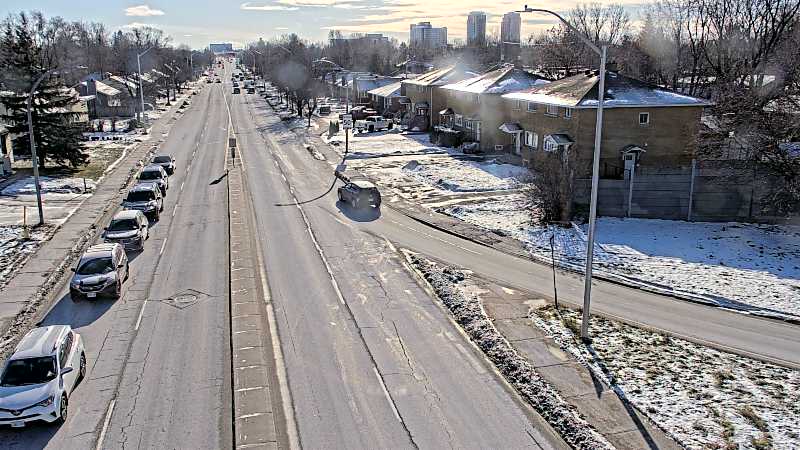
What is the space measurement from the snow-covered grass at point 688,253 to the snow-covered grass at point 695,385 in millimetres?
4834

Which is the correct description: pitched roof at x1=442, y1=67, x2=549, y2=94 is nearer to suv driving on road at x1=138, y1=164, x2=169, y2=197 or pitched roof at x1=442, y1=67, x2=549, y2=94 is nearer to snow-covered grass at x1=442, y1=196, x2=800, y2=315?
snow-covered grass at x1=442, y1=196, x2=800, y2=315

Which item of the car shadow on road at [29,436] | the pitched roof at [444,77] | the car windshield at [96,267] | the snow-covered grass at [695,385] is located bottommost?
the car shadow on road at [29,436]

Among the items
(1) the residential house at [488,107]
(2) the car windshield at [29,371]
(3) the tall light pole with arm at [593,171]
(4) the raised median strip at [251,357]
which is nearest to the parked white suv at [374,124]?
(1) the residential house at [488,107]

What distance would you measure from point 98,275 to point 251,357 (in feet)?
23.7

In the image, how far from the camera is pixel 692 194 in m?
Answer: 29.4

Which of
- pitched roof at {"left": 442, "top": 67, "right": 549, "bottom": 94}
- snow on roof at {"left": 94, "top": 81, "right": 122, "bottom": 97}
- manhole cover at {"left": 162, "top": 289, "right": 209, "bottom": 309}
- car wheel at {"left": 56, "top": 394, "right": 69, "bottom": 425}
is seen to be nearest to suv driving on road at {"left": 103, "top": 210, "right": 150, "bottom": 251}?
manhole cover at {"left": 162, "top": 289, "right": 209, "bottom": 309}

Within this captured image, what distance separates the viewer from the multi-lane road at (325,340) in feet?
42.6

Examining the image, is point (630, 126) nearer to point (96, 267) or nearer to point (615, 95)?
point (615, 95)

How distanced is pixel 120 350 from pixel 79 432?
3954mm

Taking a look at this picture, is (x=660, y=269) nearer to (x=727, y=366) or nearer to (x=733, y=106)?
(x=727, y=366)

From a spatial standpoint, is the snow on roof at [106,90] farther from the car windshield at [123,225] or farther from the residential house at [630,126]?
the residential house at [630,126]

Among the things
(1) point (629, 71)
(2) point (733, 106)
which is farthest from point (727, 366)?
(1) point (629, 71)

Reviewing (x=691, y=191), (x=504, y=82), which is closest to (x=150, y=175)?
(x=691, y=191)

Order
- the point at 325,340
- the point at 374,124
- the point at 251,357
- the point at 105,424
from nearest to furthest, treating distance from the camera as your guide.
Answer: the point at 105,424 → the point at 251,357 → the point at 325,340 → the point at 374,124
